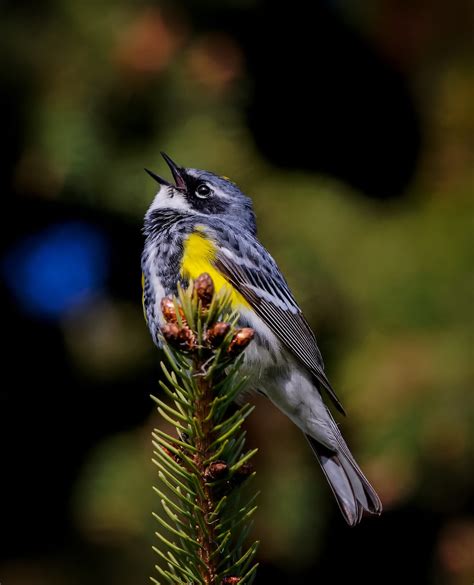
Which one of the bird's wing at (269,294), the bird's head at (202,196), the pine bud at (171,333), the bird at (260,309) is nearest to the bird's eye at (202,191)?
the bird's head at (202,196)

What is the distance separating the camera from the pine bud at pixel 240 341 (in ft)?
5.98

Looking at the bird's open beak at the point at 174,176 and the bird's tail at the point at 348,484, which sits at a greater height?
the bird's open beak at the point at 174,176

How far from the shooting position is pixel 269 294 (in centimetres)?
335

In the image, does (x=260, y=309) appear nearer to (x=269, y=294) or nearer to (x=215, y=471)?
(x=269, y=294)

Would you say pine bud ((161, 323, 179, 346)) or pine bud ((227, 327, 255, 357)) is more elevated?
pine bud ((227, 327, 255, 357))

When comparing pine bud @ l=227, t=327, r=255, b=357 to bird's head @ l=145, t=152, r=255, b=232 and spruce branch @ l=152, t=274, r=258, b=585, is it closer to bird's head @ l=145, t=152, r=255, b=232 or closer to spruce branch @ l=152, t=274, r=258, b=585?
spruce branch @ l=152, t=274, r=258, b=585

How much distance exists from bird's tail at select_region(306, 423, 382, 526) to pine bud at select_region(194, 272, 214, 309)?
4.25ft

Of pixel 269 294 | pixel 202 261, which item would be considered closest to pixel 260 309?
pixel 269 294

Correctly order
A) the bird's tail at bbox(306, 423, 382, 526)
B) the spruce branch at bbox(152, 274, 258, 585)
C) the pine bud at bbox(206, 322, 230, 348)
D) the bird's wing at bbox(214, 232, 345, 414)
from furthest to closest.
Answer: the bird's wing at bbox(214, 232, 345, 414) → the bird's tail at bbox(306, 423, 382, 526) → the pine bud at bbox(206, 322, 230, 348) → the spruce branch at bbox(152, 274, 258, 585)

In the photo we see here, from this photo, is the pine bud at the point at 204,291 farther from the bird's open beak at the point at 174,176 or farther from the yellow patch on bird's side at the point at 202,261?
the bird's open beak at the point at 174,176

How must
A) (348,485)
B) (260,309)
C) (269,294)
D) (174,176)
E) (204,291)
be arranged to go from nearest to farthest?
(204,291) → (348,485) → (260,309) → (269,294) → (174,176)

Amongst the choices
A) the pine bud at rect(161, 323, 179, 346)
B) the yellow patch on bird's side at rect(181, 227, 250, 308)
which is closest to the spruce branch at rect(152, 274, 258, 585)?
the pine bud at rect(161, 323, 179, 346)

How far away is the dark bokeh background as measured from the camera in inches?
139

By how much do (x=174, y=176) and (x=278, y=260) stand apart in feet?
1.95
